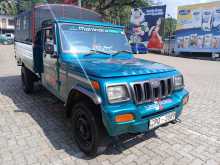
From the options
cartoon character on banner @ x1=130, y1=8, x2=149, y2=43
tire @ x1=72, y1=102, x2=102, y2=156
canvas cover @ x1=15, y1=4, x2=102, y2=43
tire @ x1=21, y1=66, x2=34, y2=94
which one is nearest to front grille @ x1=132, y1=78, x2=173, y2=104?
tire @ x1=72, y1=102, x2=102, y2=156

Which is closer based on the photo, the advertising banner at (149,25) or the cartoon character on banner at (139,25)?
the advertising banner at (149,25)

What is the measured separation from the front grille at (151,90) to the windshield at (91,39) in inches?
61.1

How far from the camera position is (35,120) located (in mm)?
4926

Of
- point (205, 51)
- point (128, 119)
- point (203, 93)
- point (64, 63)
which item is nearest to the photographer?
point (128, 119)

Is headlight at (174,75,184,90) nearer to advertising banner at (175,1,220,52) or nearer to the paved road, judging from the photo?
the paved road

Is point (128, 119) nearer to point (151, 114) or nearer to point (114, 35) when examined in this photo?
point (151, 114)

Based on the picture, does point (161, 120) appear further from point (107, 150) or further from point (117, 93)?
point (107, 150)

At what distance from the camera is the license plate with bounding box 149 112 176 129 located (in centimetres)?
330

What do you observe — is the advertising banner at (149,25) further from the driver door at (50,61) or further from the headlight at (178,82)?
the headlight at (178,82)

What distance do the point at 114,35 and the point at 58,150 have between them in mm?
2773

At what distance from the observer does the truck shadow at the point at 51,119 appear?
12.4 ft

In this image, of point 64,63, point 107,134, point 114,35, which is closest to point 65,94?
point 64,63

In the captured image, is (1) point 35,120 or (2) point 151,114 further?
(1) point 35,120

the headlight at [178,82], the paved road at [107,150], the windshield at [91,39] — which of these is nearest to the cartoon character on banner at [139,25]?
the paved road at [107,150]
